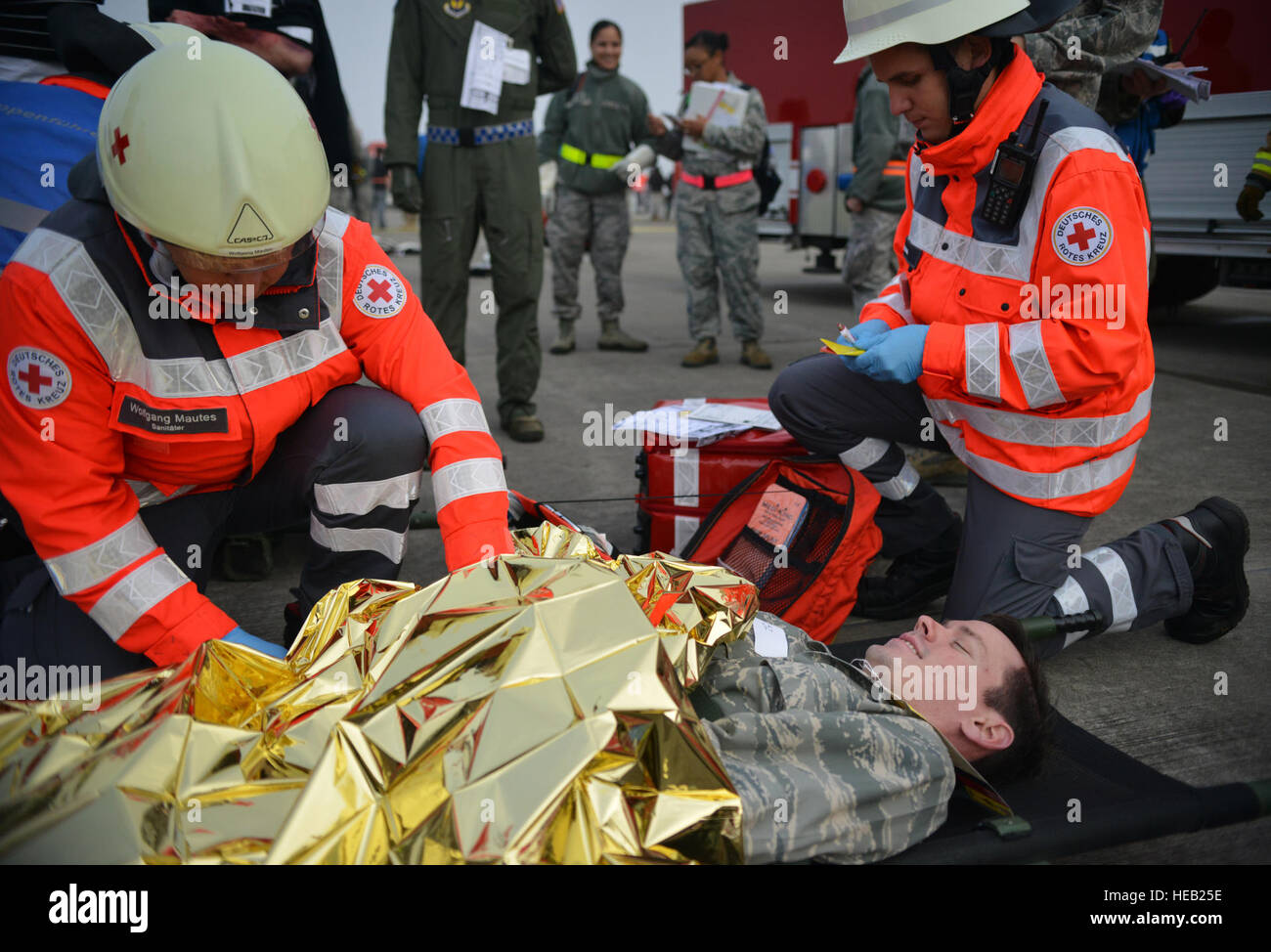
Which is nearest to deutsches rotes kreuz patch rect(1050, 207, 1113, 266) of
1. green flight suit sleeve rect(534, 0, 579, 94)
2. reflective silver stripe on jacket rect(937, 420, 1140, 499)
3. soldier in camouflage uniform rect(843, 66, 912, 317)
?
reflective silver stripe on jacket rect(937, 420, 1140, 499)

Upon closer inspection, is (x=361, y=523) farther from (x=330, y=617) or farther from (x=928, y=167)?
(x=928, y=167)

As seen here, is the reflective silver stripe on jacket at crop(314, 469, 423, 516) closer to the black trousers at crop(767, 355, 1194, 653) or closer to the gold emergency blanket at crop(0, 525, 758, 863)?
the gold emergency blanket at crop(0, 525, 758, 863)

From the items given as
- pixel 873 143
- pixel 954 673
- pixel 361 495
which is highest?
pixel 873 143

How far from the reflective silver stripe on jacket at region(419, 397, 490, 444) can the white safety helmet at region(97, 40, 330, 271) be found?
454 millimetres

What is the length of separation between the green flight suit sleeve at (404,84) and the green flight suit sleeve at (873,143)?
2.59m

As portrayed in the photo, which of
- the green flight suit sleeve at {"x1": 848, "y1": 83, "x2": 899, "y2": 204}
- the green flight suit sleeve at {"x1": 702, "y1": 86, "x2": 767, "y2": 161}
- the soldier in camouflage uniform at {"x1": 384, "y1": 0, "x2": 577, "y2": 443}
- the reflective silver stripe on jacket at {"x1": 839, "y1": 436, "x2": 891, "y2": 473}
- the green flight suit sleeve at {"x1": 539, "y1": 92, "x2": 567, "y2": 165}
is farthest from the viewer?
the green flight suit sleeve at {"x1": 539, "y1": 92, "x2": 567, "y2": 165}

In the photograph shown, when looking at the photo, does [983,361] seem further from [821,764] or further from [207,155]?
[207,155]

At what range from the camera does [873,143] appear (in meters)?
5.46

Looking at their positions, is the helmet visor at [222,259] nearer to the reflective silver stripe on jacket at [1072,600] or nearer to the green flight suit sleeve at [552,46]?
the reflective silver stripe on jacket at [1072,600]

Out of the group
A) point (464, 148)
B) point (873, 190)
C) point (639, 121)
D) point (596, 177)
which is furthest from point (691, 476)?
point (639, 121)

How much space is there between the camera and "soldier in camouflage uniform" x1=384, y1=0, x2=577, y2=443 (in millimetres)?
4078

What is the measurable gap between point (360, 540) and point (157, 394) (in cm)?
51

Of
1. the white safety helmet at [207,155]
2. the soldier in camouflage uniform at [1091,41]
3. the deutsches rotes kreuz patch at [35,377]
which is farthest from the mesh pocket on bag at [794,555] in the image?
the soldier in camouflage uniform at [1091,41]
